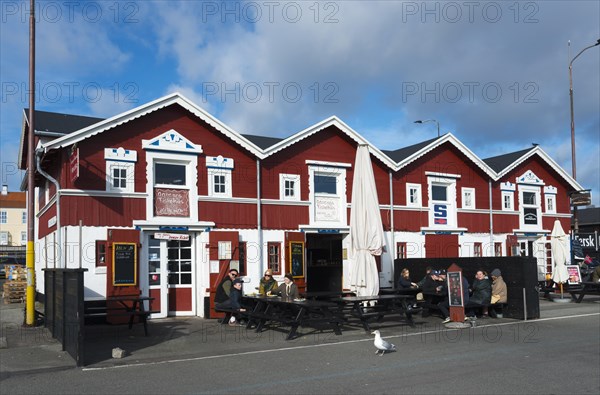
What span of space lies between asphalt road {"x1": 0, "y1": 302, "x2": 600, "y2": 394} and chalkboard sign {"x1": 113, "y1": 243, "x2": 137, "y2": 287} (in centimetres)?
545

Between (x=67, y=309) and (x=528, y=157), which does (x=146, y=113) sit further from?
(x=528, y=157)

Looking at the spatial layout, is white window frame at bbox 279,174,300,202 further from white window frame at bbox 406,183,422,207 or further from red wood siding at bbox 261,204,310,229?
white window frame at bbox 406,183,422,207

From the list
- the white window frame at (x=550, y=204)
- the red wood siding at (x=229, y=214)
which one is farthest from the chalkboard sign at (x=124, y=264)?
the white window frame at (x=550, y=204)

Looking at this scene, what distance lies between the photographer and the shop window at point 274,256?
60.7 ft

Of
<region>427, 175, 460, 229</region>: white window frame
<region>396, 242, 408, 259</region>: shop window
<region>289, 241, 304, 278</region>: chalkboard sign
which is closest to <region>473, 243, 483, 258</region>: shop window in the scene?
<region>427, 175, 460, 229</region>: white window frame

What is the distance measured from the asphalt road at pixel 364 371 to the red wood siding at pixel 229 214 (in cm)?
617

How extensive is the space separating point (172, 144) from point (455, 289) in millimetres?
8544

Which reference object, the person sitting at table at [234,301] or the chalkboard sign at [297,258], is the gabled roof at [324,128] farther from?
the person sitting at table at [234,301]

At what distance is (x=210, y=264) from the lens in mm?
17281

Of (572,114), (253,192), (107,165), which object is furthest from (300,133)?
(572,114)

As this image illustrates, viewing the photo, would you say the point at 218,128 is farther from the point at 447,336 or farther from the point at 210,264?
the point at 447,336

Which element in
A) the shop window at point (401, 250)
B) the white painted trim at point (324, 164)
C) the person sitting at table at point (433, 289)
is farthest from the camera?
the shop window at point (401, 250)

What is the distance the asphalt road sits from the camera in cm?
832

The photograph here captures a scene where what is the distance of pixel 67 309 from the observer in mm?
11289
